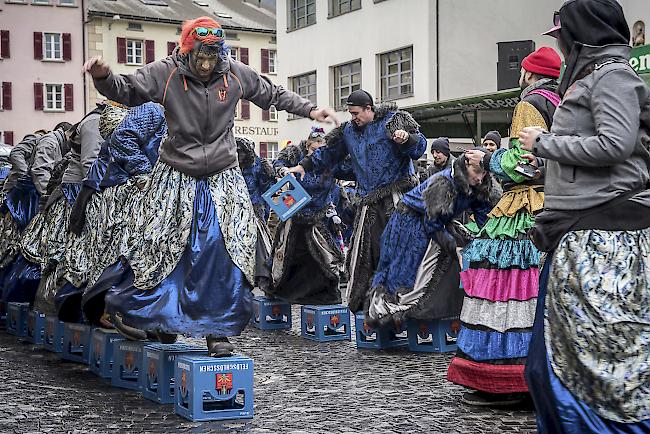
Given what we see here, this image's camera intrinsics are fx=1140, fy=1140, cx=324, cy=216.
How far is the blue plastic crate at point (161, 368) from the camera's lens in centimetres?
701

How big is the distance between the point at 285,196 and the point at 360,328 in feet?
4.23

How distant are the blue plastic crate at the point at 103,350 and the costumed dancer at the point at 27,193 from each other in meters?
2.45

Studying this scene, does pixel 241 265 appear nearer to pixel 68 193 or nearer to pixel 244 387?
pixel 244 387

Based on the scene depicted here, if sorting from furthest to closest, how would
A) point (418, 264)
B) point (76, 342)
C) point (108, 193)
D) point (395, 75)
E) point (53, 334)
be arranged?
point (395, 75) < point (53, 334) < point (418, 264) < point (76, 342) < point (108, 193)

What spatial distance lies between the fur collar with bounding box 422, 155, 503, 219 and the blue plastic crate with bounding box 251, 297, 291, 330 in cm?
320

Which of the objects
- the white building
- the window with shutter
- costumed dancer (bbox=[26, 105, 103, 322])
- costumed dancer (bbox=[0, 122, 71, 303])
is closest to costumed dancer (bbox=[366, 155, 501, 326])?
costumed dancer (bbox=[26, 105, 103, 322])

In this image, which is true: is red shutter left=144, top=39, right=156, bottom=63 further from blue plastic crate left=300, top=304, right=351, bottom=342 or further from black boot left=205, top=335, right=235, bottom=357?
black boot left=205, top=335, right=235, bottom=357

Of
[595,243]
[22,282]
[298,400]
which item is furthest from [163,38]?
[595,243]

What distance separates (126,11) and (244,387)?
5839 centimetres

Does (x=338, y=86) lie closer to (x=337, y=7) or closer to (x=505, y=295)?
(x=337, y=7)

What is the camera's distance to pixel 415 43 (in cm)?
3253

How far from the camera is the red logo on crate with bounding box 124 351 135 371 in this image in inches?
301

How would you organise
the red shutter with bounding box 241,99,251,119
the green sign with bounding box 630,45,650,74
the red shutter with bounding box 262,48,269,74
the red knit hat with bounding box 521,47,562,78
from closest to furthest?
the red knit hat with bounding box 521,47,562,78, the green sign with bounding box 630,45,650,74, the red shutter with bounding box 241,99,251,119, the red shutter with bounding box 262,48,269,74

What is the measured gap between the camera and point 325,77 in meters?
36.9
